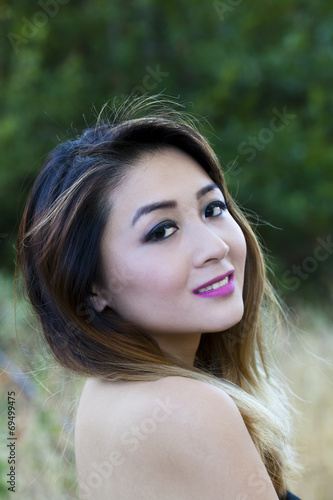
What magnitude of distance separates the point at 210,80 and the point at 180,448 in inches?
349

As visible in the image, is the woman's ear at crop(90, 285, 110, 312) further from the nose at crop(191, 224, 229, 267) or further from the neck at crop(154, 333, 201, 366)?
the nose at crop(191, 224, 229, 267)

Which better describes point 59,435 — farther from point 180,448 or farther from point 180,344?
point 180,448

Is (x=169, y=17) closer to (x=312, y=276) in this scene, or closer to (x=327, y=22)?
(x=327, y=22)

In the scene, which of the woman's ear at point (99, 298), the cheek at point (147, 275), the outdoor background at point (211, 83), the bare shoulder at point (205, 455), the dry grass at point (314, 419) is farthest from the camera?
the outdoor background at point (211, 83)

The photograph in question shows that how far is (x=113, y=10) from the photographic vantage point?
365 inches

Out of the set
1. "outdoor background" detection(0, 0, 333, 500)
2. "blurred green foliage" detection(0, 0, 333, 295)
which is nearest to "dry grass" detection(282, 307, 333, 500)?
"outdoor background" detection(0, 0, 333, 500)

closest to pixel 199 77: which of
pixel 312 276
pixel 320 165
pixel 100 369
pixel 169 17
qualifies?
pixel 169 17

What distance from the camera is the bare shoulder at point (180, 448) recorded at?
144cm

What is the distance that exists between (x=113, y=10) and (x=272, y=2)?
2314 mm

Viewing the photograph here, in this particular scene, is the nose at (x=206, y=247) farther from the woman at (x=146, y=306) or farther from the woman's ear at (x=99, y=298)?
the woman's ear at (x=99, y=298)

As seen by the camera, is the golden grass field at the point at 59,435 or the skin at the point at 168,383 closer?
the skin at the point at 168,383

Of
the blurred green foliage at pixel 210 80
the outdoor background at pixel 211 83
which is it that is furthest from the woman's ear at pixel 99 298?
the blurred green foliage at pixel 210 80

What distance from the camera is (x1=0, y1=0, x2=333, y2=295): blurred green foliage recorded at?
884 centimetres

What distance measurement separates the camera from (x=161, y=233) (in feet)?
5.58
